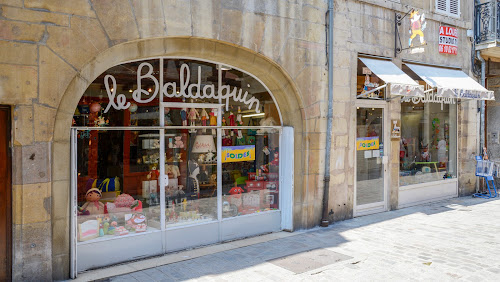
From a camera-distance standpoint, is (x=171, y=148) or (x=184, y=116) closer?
(x=171, y=148)

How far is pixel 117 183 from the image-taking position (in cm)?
597

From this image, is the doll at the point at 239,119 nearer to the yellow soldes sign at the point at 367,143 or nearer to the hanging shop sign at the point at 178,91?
the hanging shop sign at the point at 178,91

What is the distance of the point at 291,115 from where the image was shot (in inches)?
300

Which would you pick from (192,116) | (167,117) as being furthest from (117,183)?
(192,116)

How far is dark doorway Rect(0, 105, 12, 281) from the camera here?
183 inches

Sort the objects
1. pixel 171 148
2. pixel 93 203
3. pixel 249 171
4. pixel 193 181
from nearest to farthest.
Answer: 1. pixel 93 203
2. pixel 171 148
3. pixel 193 181
4. pixel 249 171

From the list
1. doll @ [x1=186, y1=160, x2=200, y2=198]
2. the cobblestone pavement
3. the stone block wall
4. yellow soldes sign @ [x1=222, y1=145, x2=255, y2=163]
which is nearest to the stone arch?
the stone block wall

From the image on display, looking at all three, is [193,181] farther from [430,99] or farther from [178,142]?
[430,99]

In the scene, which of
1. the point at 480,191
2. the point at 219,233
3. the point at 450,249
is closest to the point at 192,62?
the point at 219,233

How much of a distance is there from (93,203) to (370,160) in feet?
20.0

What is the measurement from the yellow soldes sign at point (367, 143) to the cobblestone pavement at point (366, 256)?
164 cm

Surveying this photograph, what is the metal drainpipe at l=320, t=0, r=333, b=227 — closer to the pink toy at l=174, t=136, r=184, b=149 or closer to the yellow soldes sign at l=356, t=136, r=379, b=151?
the yellow soldes sign at l=356, t=136, r=379, b=151

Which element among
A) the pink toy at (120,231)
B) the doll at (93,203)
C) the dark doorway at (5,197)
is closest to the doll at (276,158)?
the pink toy at (120,231)

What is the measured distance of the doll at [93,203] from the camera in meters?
5.64
